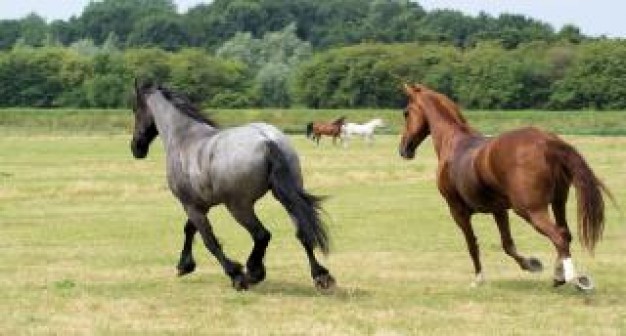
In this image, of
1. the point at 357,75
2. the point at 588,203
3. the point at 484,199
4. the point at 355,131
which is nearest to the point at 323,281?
the point at 484,199

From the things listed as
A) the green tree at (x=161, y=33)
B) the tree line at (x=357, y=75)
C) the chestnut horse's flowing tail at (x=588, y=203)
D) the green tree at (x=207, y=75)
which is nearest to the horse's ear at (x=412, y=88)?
the chestnut horse's flowing tail at (x=588, y=203)

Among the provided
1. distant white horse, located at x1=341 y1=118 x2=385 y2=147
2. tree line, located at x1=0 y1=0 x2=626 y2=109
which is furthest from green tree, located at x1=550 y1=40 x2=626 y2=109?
distant white horse, located at x1=341 y1=118 x2=385 y2=147

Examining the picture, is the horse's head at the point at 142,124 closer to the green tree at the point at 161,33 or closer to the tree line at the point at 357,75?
the tree line at the point at 357,75

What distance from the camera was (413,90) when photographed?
44.9 feet

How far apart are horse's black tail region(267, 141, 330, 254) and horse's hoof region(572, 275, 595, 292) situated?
2561 millimetres

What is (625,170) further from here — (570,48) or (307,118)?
(570,48)

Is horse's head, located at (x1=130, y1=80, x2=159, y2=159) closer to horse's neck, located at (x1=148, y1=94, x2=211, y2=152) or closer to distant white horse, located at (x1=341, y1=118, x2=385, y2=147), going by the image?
horse's neck, located at (x1=148, y1=94, x2=211, y2=152)

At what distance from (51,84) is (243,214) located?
107624 mm

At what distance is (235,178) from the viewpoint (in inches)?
466

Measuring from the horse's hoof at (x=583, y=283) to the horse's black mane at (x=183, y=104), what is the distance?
4.71 meters

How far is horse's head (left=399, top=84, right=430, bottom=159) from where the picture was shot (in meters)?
13.6

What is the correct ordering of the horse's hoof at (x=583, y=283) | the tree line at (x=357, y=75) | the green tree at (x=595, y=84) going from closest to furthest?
1. the horse's hoof at (x=583, y=283)
2. the green tree at (x=595, y=84)
3. the tree line at (x=357, y=75)

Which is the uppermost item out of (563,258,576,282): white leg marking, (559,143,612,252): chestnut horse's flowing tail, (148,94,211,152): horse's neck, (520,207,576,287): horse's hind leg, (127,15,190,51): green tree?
(148,94,211,152): horse's neck

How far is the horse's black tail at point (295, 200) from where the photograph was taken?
1169 cm
